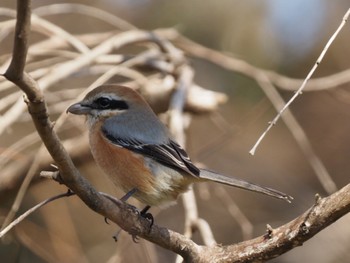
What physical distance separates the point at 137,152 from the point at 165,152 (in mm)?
139

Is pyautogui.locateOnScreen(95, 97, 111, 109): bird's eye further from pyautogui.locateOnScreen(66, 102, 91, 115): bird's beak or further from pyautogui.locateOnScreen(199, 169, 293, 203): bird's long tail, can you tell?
pyautogui.locateOnScreen(199, 169, 293, 203): bird's long tail

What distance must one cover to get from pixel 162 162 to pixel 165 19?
339 cm

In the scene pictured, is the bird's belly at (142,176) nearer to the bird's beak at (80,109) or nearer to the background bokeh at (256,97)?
the bird's beak at (80,109)

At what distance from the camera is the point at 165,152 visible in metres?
3.29

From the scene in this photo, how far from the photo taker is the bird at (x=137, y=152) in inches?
126

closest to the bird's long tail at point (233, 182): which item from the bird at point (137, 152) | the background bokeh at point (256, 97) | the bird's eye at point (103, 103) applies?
the bird at point (137, 152)

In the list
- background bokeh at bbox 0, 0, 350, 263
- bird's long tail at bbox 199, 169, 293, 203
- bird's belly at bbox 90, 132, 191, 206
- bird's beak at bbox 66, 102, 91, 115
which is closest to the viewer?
bird's long tail at bbox 199, 169, 293, 203

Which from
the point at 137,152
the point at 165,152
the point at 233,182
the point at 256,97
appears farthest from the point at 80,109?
the point at 256,97

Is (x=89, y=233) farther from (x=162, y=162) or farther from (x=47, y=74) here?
(x=162, y=162)

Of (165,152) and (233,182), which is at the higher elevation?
(165,152)

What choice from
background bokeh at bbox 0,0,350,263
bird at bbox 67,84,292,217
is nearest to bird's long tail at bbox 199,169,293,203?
bird at bbox 67,84,292,217

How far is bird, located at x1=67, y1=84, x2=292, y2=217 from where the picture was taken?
3.19 metres

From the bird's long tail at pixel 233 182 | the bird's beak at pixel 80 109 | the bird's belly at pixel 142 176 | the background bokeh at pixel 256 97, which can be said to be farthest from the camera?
the background bokeh at pixel 256 97

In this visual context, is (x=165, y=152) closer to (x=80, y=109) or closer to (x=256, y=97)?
(x=80, y=109)
